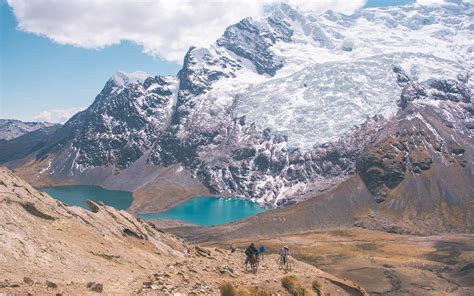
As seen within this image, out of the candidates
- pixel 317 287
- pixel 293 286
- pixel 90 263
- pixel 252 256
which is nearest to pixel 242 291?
pixel 293 286

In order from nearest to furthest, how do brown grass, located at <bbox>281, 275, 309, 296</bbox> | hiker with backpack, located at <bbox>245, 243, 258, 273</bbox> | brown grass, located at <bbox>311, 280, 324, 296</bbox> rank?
1. brown grass, located at <bbox>281, 275, 309, 296</bbox>
2. brown grass, located at <bbox>311, 280, 324, 296</bbox>
3. hiker with backpack, located at <bbox>245, 243, 258, 273</bbox>

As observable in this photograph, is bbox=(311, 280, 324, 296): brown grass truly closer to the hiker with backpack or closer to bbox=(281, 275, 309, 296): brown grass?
bbox=(281, 275, 309, 296): brown grass

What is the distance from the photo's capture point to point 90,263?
39031 millimetres

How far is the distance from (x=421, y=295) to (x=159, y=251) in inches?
4810

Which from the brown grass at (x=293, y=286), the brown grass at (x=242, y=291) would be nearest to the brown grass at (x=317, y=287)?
the brown grass at (x=293, y=286)

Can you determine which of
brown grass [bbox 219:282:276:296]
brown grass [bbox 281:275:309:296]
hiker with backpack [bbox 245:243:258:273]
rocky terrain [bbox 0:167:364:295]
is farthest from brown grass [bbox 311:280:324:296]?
brown grass [bbox 219:282:276:296]

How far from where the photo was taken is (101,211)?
62.9 m

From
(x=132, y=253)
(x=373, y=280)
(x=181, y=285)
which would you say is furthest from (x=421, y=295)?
(x=181, y=285)

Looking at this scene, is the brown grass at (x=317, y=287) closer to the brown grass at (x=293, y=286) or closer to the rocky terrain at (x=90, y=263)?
the rocky terrain at (x=90, y=263)

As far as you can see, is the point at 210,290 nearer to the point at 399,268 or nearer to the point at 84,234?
the point at 84,234

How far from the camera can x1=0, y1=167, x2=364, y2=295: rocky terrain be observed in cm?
3092

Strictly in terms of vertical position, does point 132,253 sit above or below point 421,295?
above

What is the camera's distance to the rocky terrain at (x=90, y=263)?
3092cm

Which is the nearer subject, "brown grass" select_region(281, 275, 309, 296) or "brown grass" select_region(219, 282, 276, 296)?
"brown grass" select_region(219, 282, 276, 296)
